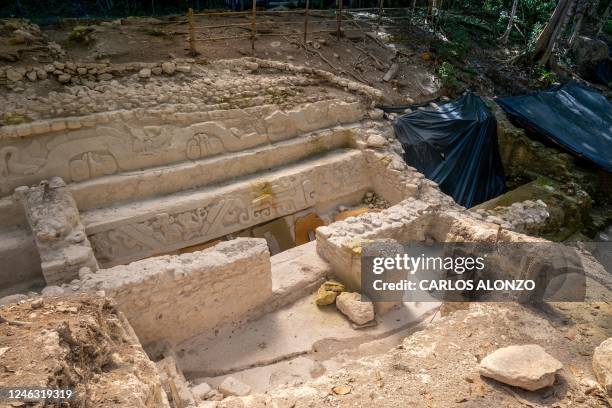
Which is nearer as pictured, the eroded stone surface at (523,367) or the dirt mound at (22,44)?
the eroded stone surface at (523,367)

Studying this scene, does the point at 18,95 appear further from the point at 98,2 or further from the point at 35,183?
the point at 98,2

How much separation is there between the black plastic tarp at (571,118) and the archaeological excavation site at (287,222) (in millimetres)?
57

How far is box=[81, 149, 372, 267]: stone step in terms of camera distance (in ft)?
16.4

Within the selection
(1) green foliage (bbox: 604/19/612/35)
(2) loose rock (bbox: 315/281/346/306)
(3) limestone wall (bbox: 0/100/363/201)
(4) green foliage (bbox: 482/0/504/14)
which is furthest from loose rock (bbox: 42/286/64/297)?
(1) green foliage (bbox: 604/19/612/35)

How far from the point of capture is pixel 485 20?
13031mm

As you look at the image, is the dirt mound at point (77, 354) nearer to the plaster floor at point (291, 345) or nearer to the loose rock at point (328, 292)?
the plaster floor at point (291, 345)

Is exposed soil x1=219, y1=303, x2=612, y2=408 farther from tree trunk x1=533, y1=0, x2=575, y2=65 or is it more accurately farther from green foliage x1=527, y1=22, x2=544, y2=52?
green foliage x1=527, y1=22, x2=544, y2=52

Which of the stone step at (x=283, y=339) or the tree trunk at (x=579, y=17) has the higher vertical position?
the tree trunk at (x=579, y=17)

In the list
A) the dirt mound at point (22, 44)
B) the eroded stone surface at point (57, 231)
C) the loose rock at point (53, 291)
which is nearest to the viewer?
the loose rock at point (53, 291)

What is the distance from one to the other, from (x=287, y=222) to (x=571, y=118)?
6149 millimetres

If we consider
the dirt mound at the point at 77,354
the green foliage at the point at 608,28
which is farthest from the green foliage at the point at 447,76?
the green foliage at the point at 608,28

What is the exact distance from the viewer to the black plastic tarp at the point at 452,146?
7.28 meters

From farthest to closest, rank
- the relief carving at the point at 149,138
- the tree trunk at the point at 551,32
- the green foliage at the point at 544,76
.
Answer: the green foliage at the point at 544,76, the tree trunk at the point at 551,32, the relief carving at the point at 149,138

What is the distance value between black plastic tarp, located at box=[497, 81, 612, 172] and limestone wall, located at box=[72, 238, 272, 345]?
20.9 feet
